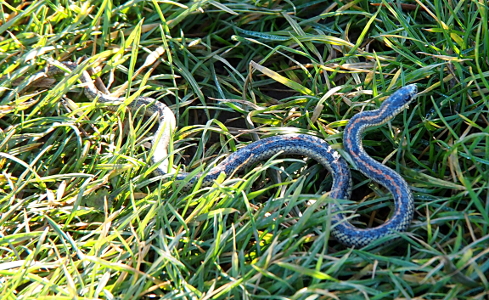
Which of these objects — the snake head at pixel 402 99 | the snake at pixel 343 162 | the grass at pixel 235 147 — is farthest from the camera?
the snake head at pixel 402 99

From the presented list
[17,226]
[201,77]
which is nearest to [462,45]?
[201,77]

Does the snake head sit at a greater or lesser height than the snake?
greater

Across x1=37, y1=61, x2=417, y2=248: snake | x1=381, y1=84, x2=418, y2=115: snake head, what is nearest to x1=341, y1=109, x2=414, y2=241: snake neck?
x1=37, y1=61, x2=417, y2=248: snake

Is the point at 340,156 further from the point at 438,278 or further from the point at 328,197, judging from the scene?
the point at 438,278

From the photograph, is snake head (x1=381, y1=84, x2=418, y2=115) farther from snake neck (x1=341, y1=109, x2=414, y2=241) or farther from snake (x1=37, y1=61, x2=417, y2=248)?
snake neck (x1=341, y1=109, x2=414, y2=241)

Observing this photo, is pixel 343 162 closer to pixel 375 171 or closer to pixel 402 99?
pixel 375 171

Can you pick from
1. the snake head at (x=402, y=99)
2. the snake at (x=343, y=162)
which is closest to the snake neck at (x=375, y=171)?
the snake at (x=343, y=162)

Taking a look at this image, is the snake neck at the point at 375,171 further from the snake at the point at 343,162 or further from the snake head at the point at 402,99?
the snake head at the point at 402,99
